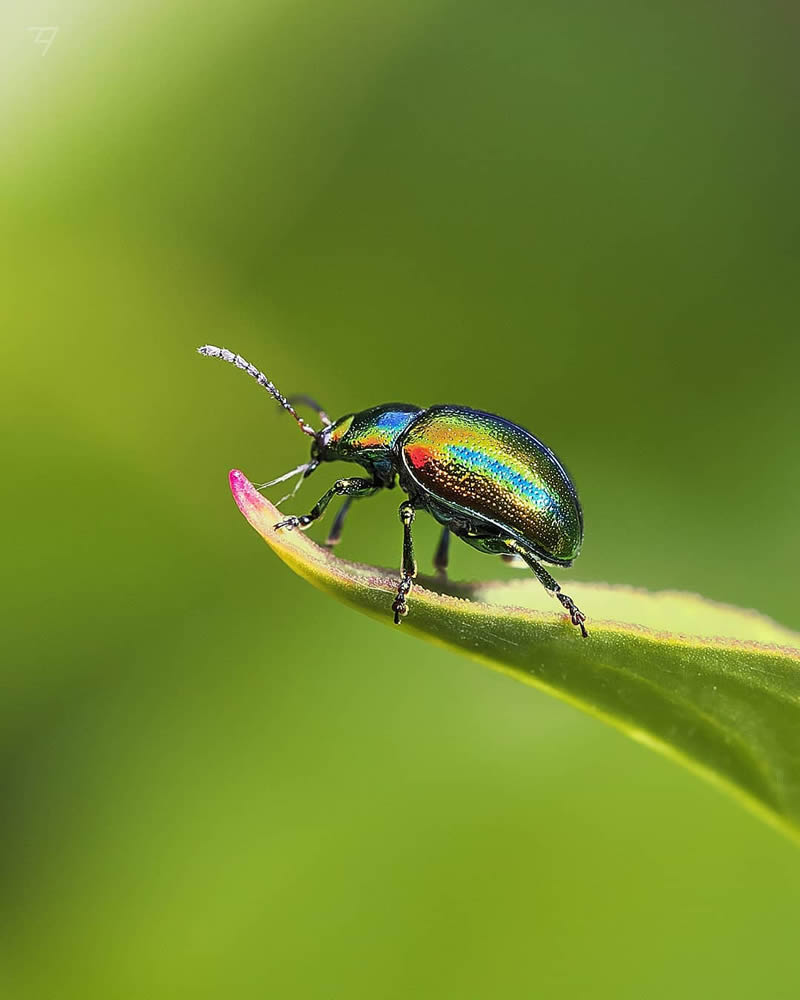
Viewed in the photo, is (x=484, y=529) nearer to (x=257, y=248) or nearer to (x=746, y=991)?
(x=746, y=991)

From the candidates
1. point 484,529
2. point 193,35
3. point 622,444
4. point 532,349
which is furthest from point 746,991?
point 193,35

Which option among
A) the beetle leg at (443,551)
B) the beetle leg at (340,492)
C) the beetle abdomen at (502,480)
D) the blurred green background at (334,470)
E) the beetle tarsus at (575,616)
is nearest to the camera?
the beetle tarsus at (575,616)

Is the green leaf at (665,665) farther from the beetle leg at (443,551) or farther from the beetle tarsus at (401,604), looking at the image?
the beetle leg at (443,551)

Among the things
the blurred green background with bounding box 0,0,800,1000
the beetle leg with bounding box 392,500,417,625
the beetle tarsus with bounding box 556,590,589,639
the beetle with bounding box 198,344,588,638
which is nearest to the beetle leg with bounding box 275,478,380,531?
the beetle with bounding box 198,344,588,638

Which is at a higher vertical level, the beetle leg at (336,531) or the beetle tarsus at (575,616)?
the beetle leg at (336,531)

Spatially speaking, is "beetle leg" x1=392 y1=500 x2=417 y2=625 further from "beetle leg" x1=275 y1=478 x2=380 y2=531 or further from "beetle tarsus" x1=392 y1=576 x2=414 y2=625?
"beetle leg" x1=275 y1=478 x2=380 y2=531

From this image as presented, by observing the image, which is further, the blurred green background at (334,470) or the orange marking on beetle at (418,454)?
the blurred green background at (334,470)

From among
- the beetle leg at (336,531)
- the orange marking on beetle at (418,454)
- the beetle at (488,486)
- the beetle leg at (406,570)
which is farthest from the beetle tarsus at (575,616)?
the beetle leg at (336,531)

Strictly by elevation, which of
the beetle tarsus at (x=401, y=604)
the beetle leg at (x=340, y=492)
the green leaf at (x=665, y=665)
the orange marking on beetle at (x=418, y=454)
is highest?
the orange marking on beetle at (x=418, y=454)

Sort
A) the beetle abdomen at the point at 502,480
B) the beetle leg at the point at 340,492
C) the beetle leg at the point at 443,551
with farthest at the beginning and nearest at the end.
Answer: the beetle leg at the point at 443,551, the beetle leg at the point at 340,492, the beetle abdomen at the point at 502,480
